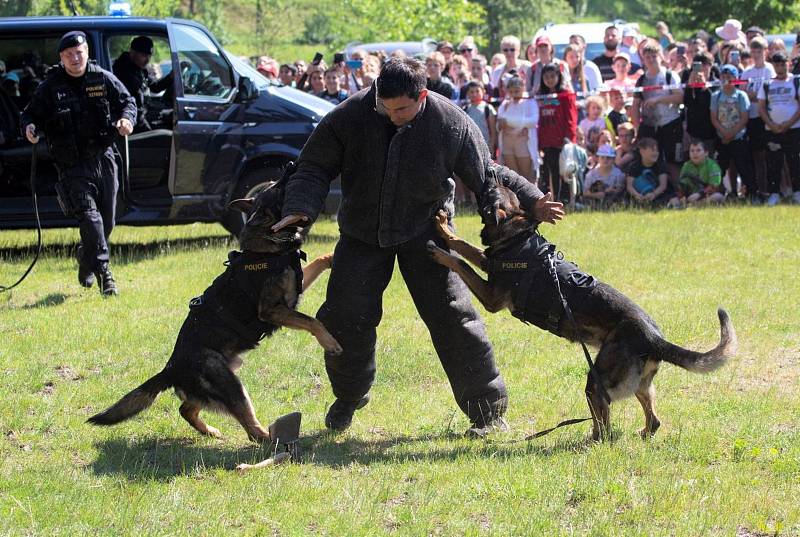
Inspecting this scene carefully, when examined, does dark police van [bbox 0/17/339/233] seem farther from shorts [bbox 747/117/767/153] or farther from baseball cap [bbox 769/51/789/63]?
baseball cap [bbox 769/51/789/63]

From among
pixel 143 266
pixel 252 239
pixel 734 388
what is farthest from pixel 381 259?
pixel 143 266

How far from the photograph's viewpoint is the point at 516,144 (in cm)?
1272

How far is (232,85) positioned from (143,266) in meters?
2.07

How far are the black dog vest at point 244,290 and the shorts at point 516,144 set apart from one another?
7.81 m

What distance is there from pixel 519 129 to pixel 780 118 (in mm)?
3093

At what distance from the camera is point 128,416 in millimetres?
5094

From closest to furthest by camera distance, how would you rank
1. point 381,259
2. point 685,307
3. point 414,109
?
point 414,109
point 381,259
point 685,307

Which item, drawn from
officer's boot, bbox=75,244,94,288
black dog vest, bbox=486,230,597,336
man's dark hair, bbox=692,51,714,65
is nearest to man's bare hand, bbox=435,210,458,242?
black dog vest, bbox=486,230,597,336

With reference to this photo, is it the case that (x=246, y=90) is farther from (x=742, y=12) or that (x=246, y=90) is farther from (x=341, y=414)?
(x=742, y=12)

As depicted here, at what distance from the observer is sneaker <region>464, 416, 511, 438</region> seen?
5.50 m

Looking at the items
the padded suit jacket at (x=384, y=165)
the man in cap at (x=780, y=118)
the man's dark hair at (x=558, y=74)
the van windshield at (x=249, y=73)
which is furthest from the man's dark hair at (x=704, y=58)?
the padded suit jacket at (x=384, y=165)

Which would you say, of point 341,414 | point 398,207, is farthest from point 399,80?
point 341,414

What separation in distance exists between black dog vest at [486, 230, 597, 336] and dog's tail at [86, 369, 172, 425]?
1.81 metres

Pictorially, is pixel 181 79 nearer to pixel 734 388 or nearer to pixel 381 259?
pixel 381 259
